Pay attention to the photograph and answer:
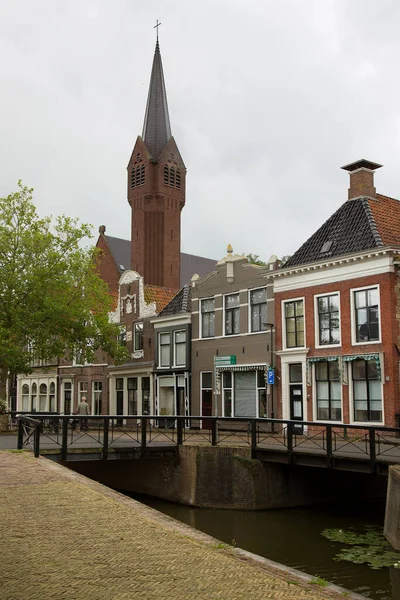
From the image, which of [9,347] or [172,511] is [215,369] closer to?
[9,347]

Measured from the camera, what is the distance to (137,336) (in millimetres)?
39219

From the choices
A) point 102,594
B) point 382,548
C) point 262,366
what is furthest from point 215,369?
point 102,594

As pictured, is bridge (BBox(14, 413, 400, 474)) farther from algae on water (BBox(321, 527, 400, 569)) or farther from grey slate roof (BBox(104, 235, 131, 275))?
grey slate roof (BBox(104, 235, 131, 275))

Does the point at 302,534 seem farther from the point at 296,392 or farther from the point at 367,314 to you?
the point at 296,392

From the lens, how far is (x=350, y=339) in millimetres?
26406

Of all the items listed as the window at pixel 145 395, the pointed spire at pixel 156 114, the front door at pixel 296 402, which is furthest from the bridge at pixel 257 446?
the pointed spire at pixel 156 114

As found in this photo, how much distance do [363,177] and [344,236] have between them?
3.10m

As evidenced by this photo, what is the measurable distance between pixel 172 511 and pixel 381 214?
14991 millimetres

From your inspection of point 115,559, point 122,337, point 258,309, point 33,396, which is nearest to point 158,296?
point 122,337

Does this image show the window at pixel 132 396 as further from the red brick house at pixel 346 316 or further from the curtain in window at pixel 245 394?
the red brick house at pixel 346 316

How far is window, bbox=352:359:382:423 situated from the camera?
2528cm

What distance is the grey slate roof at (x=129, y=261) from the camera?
6053 centimetres

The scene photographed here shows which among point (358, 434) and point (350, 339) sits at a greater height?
point (350, 339)

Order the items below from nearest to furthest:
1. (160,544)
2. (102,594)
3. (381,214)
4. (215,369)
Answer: (102,594) < (160,544) < (381,214) < (215,369)
